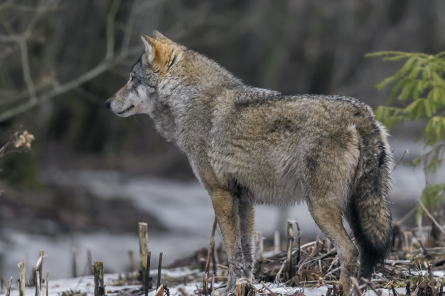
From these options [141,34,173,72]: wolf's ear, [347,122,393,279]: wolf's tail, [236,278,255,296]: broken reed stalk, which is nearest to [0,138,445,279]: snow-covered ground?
[141,34,173,72]: wolf's ear

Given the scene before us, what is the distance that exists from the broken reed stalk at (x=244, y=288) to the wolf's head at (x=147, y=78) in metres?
2.28

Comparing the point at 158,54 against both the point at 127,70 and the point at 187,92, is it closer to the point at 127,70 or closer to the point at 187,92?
the point at 187,92

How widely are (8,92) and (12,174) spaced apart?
3.86 meters

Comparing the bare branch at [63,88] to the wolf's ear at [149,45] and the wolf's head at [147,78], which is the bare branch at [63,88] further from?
the wolf's ear at [149,45]

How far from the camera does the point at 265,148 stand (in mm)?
5332

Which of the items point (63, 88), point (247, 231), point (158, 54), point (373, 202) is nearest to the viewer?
point (373, 202)

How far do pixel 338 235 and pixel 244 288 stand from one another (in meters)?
0.92

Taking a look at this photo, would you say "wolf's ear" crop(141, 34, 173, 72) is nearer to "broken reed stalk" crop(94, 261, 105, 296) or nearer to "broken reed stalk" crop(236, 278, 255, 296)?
"broken reed stalk" crop(94, 261, 105, 296)

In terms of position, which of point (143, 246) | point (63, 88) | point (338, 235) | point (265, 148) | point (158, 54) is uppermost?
point (63, 88)

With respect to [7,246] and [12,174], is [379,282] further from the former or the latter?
[12,174]

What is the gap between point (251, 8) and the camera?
803 inches

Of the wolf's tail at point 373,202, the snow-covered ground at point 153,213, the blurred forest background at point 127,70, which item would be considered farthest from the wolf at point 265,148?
the blurred forest background at point 127,70

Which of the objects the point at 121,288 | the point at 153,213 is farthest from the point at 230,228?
the point at 153,213

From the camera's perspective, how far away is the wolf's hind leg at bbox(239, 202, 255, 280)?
19.5ft
